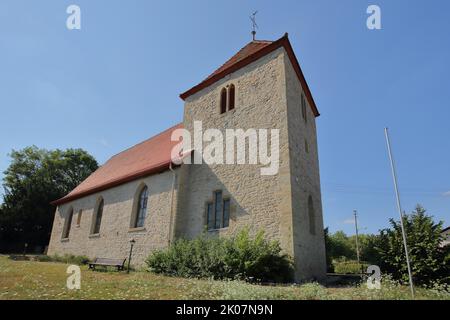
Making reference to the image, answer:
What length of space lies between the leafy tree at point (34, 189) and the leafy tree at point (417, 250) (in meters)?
31.7

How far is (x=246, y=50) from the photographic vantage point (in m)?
15.3

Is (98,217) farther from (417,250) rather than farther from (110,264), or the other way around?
(417,250)

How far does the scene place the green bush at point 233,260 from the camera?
29.3ft

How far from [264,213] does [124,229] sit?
8.07m

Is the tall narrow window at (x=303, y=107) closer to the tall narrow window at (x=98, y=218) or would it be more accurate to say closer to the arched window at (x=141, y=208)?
the arched window at (x=141, y=208)

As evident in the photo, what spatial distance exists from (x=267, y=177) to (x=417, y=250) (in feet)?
17.5

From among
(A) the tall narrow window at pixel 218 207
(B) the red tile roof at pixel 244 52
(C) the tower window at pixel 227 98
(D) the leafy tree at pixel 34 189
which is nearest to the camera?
(A) the tall narrow window at pixel 218 207

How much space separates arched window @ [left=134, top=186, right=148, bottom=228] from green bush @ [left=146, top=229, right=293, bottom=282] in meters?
4.06

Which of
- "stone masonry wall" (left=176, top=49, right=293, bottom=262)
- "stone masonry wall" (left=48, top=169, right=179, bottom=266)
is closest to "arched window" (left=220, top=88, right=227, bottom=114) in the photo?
"stone masonry wall" (left=176, top=49, right=293, bottom=262)

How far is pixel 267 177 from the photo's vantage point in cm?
1098

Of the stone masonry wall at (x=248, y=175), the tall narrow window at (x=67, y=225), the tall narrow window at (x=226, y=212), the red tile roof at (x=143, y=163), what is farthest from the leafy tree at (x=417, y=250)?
the tall narrow window at (x=67, y=225)

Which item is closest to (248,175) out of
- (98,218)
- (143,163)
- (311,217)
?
(311,217)

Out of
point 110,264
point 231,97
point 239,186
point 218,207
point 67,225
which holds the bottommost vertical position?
point 110,264
